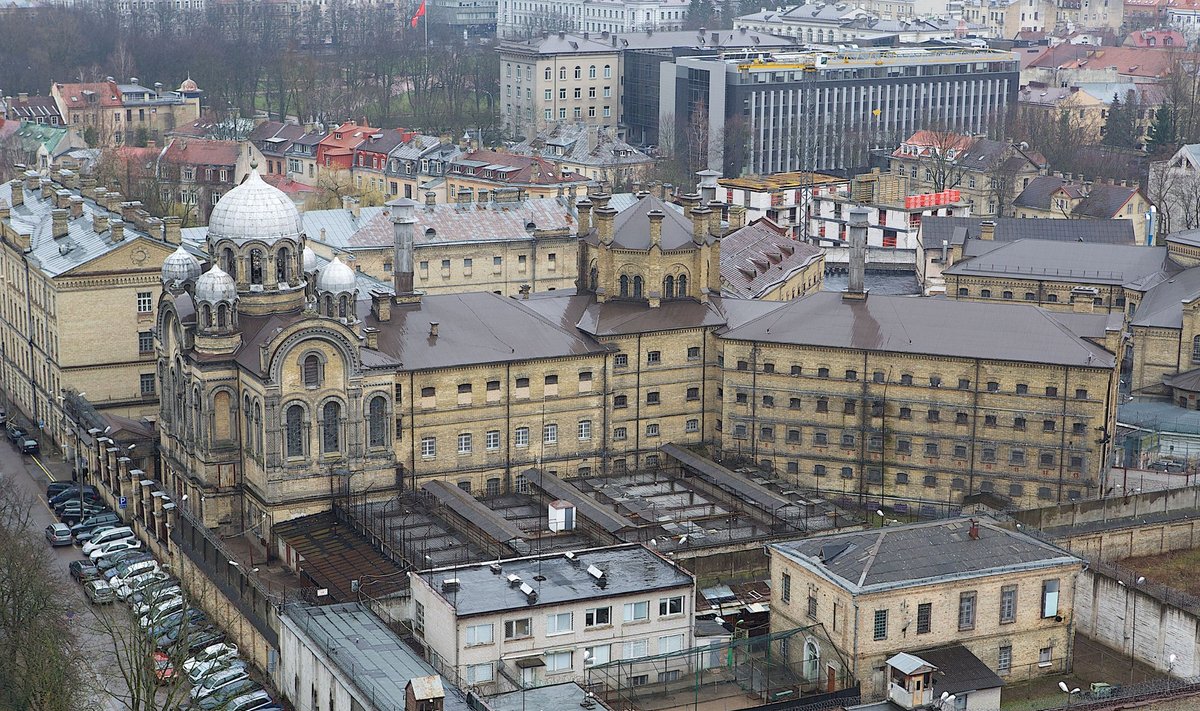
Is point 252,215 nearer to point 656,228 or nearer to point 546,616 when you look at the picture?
point 656,228

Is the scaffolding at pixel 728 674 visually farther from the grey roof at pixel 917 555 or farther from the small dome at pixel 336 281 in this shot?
the small dome at pixel 336 281

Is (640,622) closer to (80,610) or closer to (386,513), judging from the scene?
(386,513)

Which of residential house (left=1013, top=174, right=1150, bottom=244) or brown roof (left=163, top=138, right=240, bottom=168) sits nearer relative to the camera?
residential house (left=1013, top=174, right=1150, bottom=244)

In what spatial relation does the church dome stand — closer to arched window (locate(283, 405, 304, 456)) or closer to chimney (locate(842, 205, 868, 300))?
arched window (locate(283, 405, 304, 456))

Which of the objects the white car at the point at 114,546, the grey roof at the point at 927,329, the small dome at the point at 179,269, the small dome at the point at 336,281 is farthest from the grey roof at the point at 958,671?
the small dome at the point at 179,269

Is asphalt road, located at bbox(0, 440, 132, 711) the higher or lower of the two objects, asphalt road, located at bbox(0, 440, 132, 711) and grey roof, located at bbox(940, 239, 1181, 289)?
the lower

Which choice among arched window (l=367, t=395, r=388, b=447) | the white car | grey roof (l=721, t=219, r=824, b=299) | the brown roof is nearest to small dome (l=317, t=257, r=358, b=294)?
arched window (l=367, t=395, r=388, b=447)

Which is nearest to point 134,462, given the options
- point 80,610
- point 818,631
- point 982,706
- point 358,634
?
point 80,610
